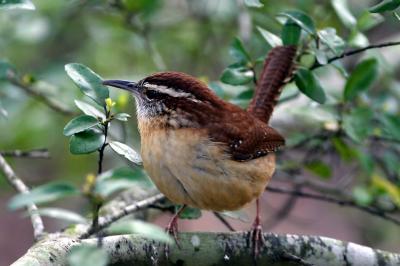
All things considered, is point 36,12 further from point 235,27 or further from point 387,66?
point 387,66

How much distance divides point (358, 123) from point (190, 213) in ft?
3.62

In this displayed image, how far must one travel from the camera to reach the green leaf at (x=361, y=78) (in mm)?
4098

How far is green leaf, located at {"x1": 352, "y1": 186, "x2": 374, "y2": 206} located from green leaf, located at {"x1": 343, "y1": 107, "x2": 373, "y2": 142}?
0.69 metres

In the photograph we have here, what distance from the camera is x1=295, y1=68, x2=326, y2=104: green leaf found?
358cm

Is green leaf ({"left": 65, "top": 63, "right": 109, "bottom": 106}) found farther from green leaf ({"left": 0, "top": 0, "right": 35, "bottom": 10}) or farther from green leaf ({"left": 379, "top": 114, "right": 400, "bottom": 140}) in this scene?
green leaf ({"left": 379, "top": 114, "right": 400, "bottom": 140})

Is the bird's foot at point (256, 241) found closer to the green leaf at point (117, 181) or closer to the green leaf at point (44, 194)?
the green leaf at point (117, 181)

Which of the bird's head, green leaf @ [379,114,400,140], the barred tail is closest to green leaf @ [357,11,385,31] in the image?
the barred tail

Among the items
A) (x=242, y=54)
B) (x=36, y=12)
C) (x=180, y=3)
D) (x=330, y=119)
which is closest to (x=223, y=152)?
(x=242, y=54)

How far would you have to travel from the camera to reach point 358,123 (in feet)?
13.3

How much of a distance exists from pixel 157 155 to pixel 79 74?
511 mm

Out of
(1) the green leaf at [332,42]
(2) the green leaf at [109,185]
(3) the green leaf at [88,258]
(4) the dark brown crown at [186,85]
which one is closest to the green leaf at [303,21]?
(1) the green leaf at [332,42]

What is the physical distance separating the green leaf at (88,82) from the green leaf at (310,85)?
108cm

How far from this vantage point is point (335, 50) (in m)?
3.40

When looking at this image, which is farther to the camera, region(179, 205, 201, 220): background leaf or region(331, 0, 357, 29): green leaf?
region(331, 0, 357, 29): green leaf
